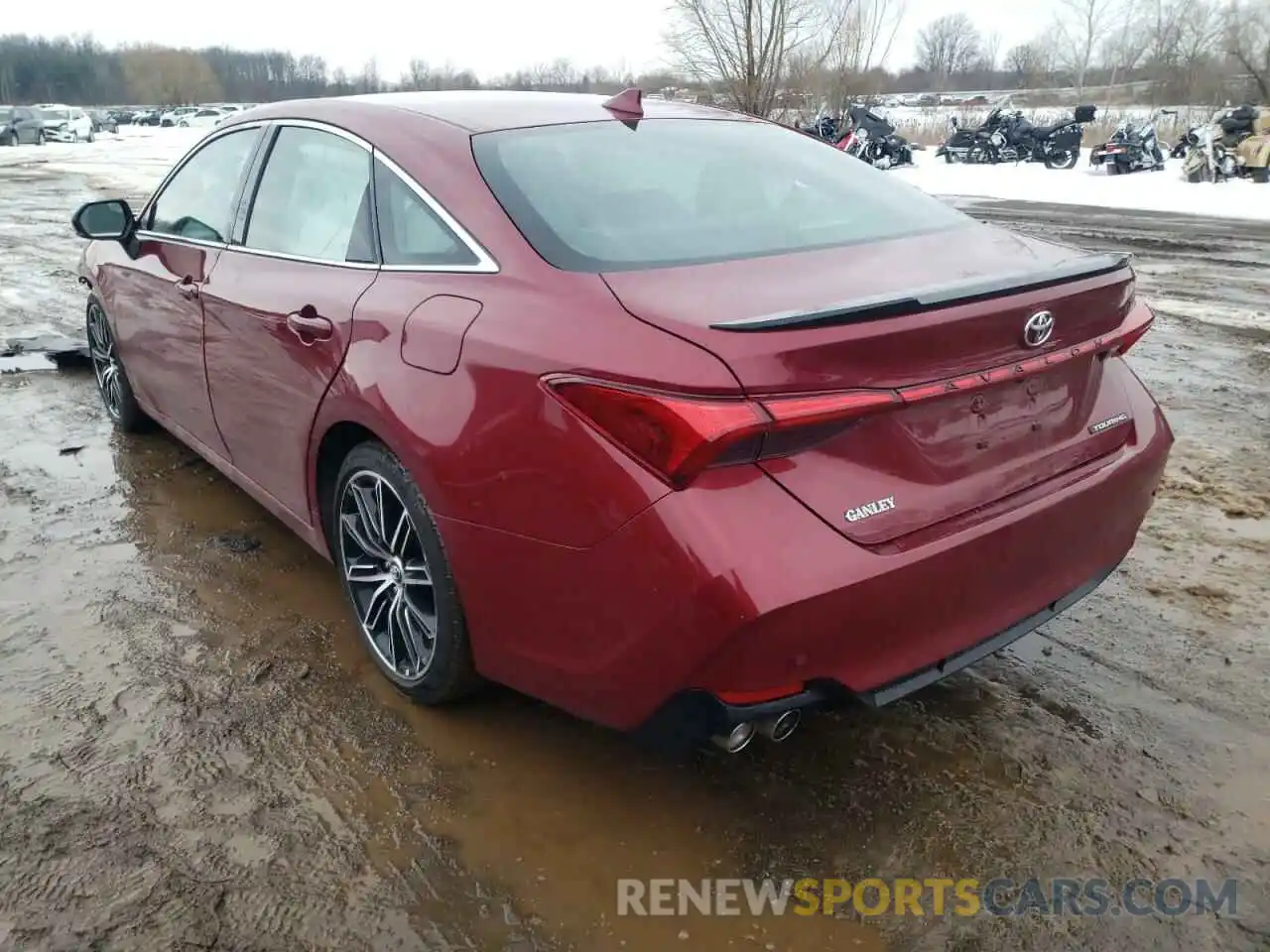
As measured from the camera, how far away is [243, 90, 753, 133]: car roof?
2.82 m

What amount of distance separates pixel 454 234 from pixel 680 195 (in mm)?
619

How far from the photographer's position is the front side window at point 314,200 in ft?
9.18

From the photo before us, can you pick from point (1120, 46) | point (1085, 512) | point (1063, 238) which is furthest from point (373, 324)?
point (1120, 46)

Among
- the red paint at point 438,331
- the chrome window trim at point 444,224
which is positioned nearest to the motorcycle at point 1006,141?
the chrome window trim at point 444,224

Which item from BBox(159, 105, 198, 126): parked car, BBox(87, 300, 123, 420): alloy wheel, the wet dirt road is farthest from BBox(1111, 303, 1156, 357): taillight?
BBox(159, 105, 198, 126): parked car

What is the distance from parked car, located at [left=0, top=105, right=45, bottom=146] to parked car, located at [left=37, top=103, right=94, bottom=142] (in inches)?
35.9

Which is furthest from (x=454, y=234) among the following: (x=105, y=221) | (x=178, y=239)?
(x=105, y=221)

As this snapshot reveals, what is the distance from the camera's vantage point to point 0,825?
232 cm

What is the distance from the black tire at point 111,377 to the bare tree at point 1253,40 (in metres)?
32.5

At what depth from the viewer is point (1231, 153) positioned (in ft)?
61.2

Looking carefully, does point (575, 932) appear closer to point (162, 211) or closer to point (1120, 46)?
point (162, 211)

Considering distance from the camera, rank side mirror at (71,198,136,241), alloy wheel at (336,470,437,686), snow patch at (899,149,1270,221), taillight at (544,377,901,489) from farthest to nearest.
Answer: snow patch at (899,149,1270,221), side mirror at (71,198,136,241), alloy wheel at (336,470,437,686), taillight at (544,377,901,489)

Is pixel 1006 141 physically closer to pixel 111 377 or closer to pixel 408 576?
pixel 111 377

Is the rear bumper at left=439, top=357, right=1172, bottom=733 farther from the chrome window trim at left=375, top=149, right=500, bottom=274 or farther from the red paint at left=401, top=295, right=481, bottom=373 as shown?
the chrome window trim at left=375, top=149, right=500, bottom=274
